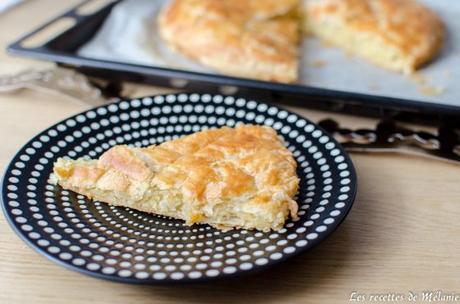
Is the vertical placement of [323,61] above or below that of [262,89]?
above

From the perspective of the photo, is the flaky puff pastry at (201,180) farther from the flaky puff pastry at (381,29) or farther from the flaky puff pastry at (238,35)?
the flaky puff pastry at (381,29)

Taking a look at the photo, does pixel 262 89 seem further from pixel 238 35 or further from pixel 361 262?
pixel 361 262

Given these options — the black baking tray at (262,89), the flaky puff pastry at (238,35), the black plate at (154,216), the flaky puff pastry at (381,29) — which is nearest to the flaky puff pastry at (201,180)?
the black plate at (154,216)

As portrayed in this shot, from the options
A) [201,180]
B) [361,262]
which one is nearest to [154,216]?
[201,180]

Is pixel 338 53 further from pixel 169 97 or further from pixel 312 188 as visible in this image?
pixel 312 188

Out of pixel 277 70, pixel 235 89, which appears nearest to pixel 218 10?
pixel 277 70

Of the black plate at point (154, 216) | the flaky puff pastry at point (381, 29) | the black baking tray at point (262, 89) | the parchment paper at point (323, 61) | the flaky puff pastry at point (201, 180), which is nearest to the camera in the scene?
the black plate at point (154, 216)

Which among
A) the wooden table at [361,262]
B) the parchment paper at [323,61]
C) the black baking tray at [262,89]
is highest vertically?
the parchment paper at [323,61]

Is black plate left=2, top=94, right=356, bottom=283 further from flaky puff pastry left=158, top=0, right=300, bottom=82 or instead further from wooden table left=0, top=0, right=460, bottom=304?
flaky puff pastry left=158, top=0, right=300, bottom=82
